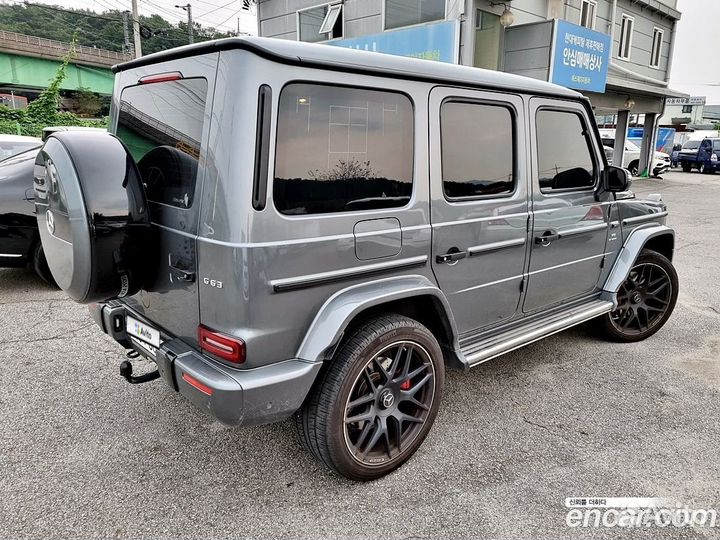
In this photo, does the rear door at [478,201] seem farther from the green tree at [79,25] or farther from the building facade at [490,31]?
the green tree at [79,25]

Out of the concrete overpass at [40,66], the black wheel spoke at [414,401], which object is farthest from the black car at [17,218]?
the concrete overpass at [40,66]

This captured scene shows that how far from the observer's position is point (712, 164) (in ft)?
82.6

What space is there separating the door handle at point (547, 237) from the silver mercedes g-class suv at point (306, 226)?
0.49 feet

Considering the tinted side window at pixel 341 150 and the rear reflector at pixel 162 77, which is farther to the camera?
the rear reflector at pixel 162 77

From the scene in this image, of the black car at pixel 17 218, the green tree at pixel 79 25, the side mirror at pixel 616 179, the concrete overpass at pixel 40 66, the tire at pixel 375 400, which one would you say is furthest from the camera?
the concrete overpass at pixel 40 66

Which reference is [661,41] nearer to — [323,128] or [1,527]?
[323,128]

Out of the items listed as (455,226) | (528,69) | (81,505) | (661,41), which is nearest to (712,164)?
(661,41)

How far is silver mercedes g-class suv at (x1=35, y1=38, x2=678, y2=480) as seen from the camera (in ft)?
6.95

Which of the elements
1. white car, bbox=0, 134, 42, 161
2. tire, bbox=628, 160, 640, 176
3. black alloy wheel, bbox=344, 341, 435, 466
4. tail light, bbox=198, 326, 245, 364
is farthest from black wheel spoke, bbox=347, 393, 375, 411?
tire, bbox=628, 160, 640, 176

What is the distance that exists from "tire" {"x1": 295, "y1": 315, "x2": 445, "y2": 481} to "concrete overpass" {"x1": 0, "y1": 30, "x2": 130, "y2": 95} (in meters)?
31.0

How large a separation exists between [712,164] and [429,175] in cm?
2872

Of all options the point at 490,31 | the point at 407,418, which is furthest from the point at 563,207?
the point at 490,31

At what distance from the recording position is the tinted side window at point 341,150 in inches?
85.8

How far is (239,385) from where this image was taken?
2.11 meters
